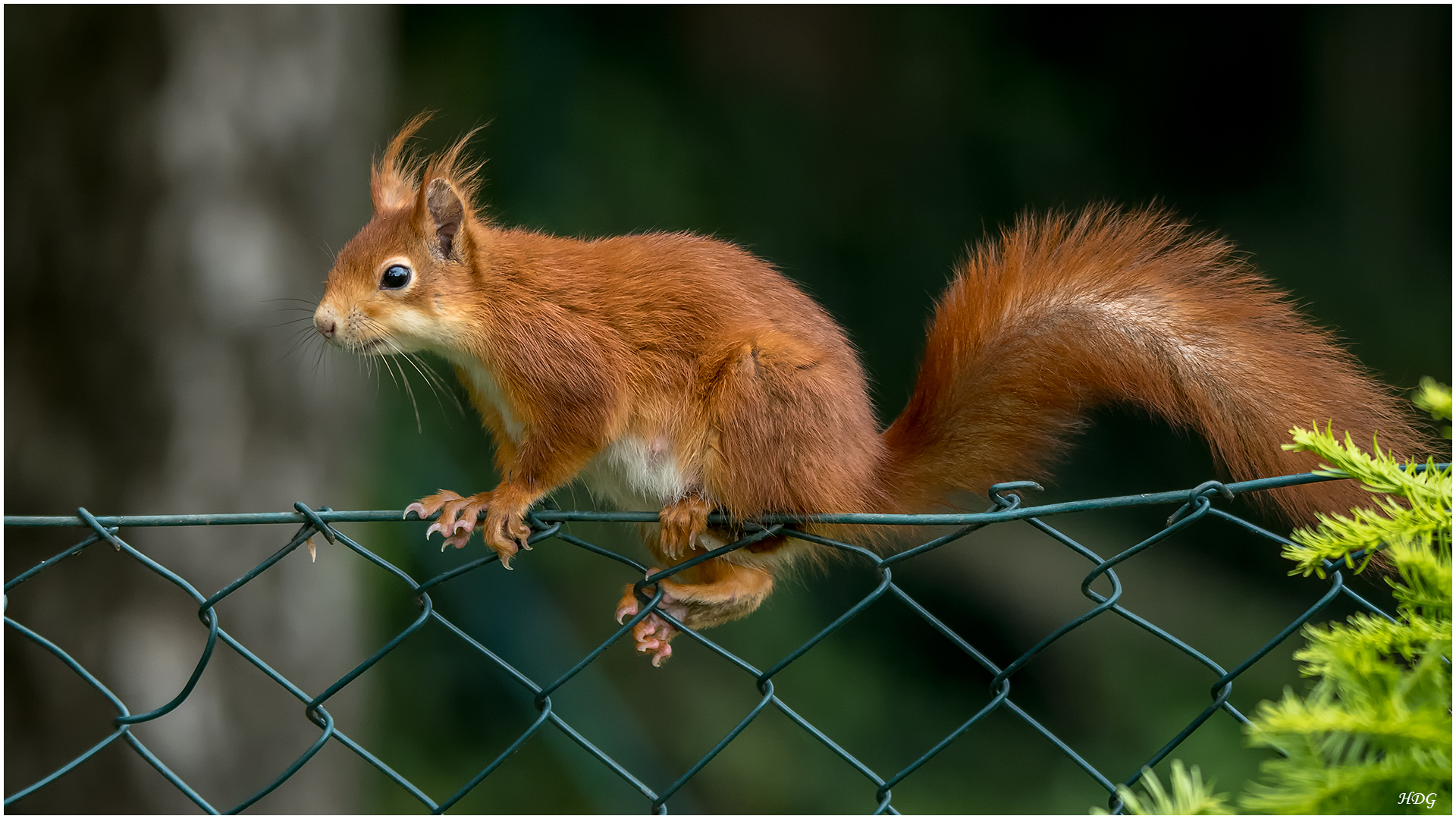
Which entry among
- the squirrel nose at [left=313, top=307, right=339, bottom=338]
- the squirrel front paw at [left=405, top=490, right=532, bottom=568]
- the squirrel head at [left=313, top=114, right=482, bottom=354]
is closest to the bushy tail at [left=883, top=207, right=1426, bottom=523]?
the squirrel front paw at [left=405, top=490, right=532, bottom=568]

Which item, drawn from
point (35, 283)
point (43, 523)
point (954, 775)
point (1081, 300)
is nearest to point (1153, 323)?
point (1081, 300)

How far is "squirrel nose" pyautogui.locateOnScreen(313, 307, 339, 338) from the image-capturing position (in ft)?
4.83

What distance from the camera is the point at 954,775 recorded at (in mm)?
3211

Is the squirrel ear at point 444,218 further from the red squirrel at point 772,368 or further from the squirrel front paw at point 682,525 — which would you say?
the squirrel front paw at point 682,525

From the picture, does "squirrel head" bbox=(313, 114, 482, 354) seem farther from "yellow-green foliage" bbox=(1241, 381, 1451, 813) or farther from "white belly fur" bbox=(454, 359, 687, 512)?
"yellow-green foliage" bbox=(1241, 381, 1451, 813)

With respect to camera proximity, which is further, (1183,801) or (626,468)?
(626,468)

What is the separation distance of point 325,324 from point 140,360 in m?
0.97

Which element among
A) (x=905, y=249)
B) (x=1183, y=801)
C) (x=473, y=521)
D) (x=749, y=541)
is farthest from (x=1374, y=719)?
(x=905, y=249)

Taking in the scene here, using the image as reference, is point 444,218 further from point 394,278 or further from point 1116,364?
point 1116,364

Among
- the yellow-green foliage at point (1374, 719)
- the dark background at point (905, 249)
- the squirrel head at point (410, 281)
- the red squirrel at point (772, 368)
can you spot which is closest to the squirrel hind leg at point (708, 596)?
the red squirrel at point (772, 368)

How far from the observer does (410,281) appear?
5.02ft

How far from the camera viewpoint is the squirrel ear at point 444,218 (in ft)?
5.12

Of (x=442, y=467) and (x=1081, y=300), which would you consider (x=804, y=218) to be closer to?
(x=442, y=467)

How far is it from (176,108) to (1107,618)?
2.81 meters
